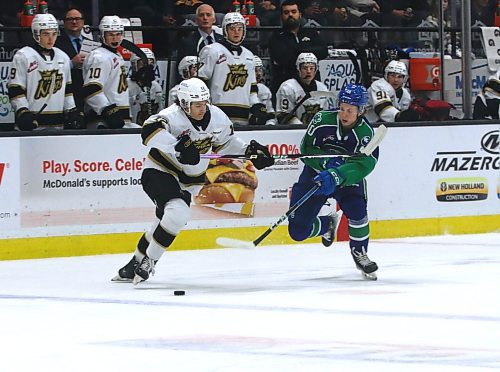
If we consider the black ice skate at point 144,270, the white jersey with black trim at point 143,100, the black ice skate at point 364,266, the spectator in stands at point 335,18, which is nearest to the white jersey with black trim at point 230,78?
the white jersey with black trim at point 143,100

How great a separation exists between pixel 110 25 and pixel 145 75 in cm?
59

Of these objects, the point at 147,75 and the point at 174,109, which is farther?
the point at 147,75

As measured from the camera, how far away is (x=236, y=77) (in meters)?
11.6

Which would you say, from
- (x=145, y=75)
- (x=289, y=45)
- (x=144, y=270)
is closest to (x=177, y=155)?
(x=144, y=270)

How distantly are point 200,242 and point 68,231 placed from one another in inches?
43.6

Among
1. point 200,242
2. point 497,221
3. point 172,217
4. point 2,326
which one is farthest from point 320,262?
point 2,326

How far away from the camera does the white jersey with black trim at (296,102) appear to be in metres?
12.1

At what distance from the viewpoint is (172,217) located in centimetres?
851

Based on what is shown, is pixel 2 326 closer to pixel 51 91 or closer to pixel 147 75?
pixel 51 91

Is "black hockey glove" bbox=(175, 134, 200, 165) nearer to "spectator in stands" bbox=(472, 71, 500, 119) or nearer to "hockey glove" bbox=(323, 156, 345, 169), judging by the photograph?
"hockey glove" bbox=(323, 156, 345, 169)

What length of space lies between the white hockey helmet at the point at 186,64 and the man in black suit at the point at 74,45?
0.85 metres

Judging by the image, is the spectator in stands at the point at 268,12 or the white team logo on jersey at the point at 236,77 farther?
the spectator in stands at the point at 268,12

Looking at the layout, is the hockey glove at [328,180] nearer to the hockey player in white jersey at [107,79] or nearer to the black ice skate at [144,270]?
the black ice skate at [144,270]

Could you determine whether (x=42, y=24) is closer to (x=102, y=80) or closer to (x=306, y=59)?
(x=102, y=80)
